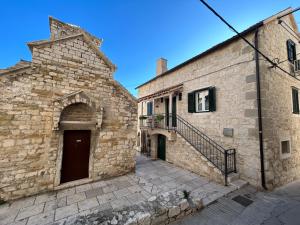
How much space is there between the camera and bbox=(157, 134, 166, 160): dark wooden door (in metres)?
9.80

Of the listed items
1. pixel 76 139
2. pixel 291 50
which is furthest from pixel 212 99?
pixel 76 139

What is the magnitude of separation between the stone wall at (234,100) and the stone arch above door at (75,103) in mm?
4860

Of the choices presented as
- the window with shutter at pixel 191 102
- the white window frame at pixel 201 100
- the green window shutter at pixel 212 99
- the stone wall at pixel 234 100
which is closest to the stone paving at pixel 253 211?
the stone wall at pixel 234 100

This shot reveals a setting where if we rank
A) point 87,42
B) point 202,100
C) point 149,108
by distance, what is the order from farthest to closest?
1. point 149,108
2. point 202,100
3. point 87,42

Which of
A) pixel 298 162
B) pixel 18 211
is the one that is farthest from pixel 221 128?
pixel 18 211

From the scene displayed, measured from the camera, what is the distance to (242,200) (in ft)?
15.1

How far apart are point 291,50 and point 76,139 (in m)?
12.3

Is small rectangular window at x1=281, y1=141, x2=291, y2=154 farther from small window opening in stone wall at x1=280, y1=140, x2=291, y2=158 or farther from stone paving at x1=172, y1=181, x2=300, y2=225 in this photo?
stone paving at x1=172, y1=181, x2=300, y2=225

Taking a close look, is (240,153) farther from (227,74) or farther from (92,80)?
(92,80)

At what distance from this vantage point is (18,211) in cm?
398

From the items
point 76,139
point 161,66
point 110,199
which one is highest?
point 161,66

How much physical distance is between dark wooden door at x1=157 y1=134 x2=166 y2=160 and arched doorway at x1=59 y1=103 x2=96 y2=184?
5265 mm

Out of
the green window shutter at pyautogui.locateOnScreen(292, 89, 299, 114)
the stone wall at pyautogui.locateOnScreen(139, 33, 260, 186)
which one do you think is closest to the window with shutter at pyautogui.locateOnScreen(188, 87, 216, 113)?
the stone wall at pyautogui.locateOnScreen(139, 33, 260, 186)

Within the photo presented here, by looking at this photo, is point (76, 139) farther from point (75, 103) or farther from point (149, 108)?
point (149, 108)
